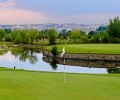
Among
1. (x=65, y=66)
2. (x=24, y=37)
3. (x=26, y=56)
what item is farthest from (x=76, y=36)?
(x=65, y=66)

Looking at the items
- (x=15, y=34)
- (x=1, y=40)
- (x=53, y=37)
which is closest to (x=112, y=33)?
(x=53, y=37)

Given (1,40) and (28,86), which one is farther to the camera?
(1,40)

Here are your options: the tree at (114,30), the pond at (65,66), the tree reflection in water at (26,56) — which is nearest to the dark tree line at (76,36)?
the tree at (114,30)

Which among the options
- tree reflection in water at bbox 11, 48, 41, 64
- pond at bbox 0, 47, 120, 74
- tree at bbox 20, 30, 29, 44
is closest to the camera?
pond at bbox 0, 47, 120, 74

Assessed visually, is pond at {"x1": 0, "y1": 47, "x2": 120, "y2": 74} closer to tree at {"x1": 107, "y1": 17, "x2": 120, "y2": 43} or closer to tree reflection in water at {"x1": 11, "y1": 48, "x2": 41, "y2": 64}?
tree reflection in water at {"x1": 11, "y1": 48, "x2": 41, "y2": 64}

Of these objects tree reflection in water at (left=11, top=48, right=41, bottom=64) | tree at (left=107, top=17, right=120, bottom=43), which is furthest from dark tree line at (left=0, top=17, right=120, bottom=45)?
tree reflection in water at (left=11, top=48, right=41, bottom=64)

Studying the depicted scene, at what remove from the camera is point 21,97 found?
33.7 feet

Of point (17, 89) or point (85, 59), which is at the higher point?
point (17, 89)

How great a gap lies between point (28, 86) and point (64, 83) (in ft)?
5.45

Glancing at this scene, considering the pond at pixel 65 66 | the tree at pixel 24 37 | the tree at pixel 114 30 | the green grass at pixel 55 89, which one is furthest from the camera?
the tree at pixel 24 37

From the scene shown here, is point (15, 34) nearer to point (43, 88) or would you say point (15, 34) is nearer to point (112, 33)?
point (112, 33)

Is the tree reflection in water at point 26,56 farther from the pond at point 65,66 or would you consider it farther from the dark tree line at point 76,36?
the dark tree line at point 76,36

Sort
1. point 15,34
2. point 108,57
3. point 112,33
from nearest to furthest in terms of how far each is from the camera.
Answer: point 108,57 < point 112,33 < point 15,34

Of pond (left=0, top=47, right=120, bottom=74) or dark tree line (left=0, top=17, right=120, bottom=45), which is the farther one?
dark tree line (left=0, top=17, right=120, bottom=45)
